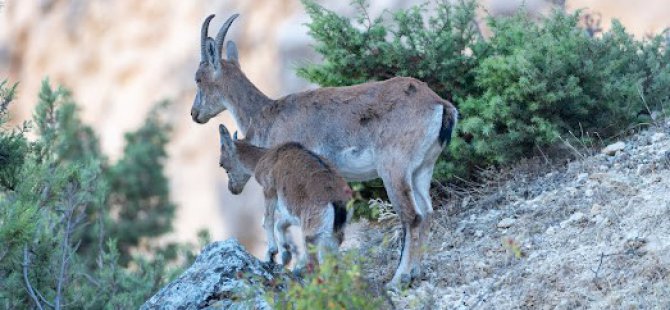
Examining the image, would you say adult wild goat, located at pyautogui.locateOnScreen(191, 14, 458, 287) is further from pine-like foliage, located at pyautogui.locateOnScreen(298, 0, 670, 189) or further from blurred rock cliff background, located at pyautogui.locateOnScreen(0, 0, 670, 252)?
blurred rock cliff background, located at pyautogui.locateOnScreen(0, 0, 670, 252)

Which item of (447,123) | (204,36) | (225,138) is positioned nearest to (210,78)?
(204,36)

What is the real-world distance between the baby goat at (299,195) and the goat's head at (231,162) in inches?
5.4

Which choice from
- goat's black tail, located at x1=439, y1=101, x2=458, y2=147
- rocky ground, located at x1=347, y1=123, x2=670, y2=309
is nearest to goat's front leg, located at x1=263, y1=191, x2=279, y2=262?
rocky ground, located at x1=347, y1=123, x2=670, y2=309

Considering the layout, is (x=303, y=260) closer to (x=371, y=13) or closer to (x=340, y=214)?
(x=340, y=214)

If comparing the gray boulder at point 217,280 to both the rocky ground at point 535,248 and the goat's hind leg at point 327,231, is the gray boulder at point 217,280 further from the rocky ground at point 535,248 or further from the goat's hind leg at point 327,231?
the goat's hind leg at point 327,231

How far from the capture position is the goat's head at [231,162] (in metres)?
11.4

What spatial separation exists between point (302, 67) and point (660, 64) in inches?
154

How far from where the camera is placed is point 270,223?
34.0ft

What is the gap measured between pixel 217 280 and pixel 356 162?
1856mm

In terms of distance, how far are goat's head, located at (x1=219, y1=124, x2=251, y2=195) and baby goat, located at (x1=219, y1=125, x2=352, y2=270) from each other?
0.14 m

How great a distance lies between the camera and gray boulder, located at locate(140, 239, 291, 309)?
31.1ft

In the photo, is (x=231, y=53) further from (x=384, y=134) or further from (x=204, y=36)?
(x=384, y=134)

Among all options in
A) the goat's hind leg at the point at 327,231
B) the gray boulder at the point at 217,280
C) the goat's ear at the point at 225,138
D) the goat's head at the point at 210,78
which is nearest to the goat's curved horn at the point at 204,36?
the goat's head at the point at 210,78

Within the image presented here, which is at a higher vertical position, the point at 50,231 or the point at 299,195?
the point at 50,231
